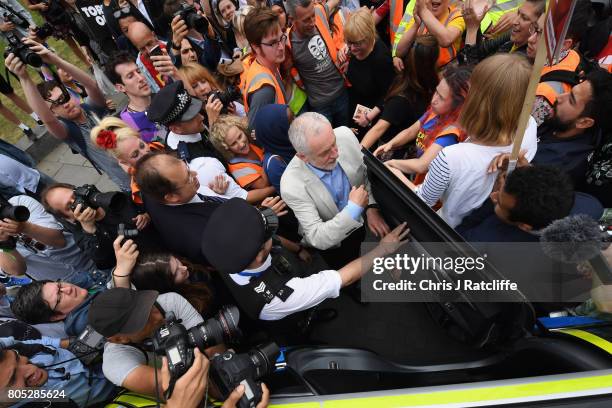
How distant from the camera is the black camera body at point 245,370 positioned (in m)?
1.38

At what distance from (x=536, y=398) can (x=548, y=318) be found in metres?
0.86

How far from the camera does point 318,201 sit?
2.28 m

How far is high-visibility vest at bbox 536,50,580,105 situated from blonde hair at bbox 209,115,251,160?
6.57 feet

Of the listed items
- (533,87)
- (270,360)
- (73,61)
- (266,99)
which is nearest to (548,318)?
(533,87)

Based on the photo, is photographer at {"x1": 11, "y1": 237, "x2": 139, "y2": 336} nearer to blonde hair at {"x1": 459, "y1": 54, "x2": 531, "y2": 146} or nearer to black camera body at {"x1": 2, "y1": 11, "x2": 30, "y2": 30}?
blonde hair at {"x1": 459, "y1": 54, "x2": 531, "y2": 146}

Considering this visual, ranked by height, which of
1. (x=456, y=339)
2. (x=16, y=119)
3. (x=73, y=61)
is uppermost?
(x=73, y=61)

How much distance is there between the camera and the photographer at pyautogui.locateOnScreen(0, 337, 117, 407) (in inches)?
71.8

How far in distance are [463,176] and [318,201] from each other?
0.84 metres

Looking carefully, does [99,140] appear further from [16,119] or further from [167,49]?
[16,119]

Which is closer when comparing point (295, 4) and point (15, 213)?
point (15, 213)

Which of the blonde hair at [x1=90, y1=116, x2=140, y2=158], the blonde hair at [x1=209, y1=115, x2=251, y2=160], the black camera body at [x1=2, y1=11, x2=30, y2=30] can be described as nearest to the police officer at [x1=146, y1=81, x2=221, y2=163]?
the blonde hair at [x1=209, y1=115, x2=251, y2=160]

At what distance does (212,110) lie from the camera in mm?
3012

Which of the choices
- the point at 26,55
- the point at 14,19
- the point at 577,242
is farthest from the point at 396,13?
the point at 14,19

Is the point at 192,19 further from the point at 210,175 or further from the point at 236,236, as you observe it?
the point at 236,236
